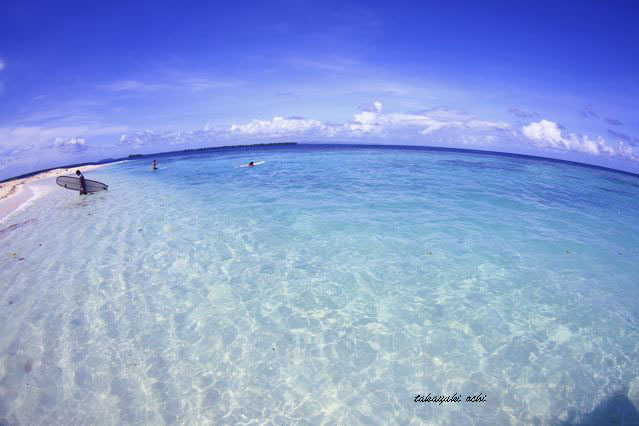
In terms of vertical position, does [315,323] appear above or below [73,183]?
below

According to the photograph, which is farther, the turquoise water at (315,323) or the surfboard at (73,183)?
the surfboard at (73,183)

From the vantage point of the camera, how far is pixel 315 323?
713 cm

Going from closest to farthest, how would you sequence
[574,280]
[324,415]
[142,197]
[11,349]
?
1. [324,415]
2. [11,349]
3. [574,280]
4. [142,197]

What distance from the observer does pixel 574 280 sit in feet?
30.6

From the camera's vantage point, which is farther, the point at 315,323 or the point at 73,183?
the point at 73,183

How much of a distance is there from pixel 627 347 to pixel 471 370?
4.07 m

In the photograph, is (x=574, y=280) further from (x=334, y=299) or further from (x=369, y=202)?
(x=369, y=202)

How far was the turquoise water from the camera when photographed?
209 inches

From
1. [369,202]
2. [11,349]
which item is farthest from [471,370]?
[369,202]

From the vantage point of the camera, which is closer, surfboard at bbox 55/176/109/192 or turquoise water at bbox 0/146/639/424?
turquoise water at bbox 0/146/639/424

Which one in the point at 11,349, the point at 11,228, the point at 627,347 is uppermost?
the point at 11,228

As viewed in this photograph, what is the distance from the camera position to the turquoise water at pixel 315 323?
5.32 metres

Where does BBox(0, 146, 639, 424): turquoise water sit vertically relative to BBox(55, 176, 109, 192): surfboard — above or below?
below

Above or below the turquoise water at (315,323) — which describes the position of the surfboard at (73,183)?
above
